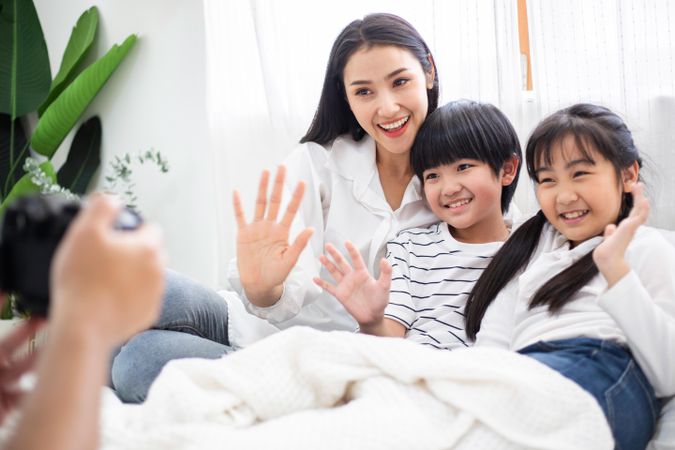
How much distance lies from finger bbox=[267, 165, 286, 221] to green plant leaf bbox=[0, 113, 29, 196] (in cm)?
185

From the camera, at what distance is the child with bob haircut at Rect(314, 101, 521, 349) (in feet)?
5.08

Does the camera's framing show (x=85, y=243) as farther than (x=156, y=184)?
No

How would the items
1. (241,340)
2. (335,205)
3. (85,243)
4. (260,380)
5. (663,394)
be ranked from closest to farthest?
(85,243), (260,380), (663,394), (241,340), (335,205)

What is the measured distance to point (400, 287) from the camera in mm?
1603

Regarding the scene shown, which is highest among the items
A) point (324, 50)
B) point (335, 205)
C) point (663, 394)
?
point (324, 50)

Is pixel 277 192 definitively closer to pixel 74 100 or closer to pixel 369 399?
pixel 369 399

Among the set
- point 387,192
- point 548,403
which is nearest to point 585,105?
point 387,192

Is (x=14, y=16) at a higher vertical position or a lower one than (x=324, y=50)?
higher

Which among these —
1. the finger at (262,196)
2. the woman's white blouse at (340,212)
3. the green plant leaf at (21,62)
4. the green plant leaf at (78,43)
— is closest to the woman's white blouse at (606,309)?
the woman's white blouse at (340,212)

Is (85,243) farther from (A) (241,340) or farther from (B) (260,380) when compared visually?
(A) (241,340)

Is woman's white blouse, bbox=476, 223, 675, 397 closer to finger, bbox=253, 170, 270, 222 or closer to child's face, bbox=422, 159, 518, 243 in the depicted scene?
child's face, bbox=422, 159, 518, 243

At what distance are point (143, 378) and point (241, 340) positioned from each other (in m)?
0.23

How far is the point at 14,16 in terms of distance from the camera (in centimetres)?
296

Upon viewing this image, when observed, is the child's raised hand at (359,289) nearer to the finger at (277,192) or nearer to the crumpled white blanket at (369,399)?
the finger at (277,192)
